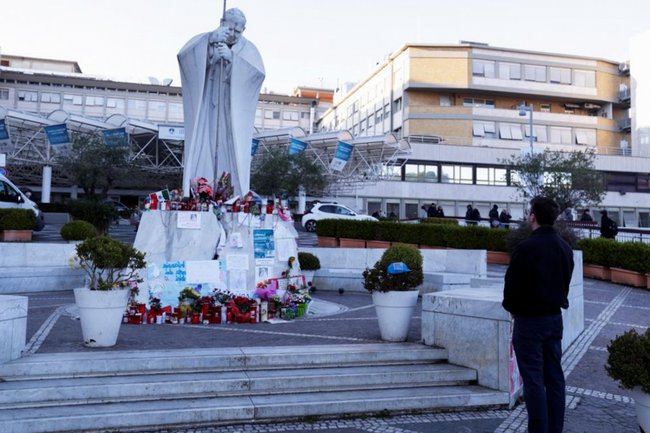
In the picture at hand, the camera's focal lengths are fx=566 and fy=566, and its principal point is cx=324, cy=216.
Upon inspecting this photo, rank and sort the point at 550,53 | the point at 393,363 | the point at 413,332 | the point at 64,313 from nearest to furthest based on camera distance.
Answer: the point at 393,363, the point at 413,332, the point at 64,313, the point at 550,53

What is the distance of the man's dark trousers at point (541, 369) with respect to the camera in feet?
14.0

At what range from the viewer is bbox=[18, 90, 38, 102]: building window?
62069mm

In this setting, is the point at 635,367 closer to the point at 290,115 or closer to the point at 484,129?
the point at 484,129

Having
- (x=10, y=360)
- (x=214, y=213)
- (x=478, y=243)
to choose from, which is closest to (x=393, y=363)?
(x=10, y=360)

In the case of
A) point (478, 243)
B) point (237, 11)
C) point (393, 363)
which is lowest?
point (393, 363)

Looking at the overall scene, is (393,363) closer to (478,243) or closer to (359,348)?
(359,348)

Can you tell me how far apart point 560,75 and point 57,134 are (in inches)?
1700

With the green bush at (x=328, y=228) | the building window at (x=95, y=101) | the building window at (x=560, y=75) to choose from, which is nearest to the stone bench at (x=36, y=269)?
the green bush at (x=328, y=228)

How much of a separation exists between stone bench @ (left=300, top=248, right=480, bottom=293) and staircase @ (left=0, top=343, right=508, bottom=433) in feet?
19.5

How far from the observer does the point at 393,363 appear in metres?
6.19

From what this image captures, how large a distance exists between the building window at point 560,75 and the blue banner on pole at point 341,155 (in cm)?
2458

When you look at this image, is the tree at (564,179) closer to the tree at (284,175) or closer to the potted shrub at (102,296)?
the tree at (284,175)

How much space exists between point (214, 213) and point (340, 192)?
39.3 meters

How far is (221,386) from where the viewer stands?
531 centimetres
